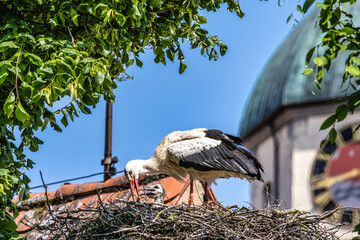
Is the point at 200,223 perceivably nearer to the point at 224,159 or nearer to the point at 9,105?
the point at 9,105

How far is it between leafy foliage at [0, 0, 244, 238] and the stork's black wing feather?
1.01 m

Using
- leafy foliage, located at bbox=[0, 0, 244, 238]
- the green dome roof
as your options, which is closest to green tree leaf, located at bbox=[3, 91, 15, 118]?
leafy foliage, located at bbox=[0, 0, 244, 238]

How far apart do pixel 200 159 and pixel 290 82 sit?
23.9 meters

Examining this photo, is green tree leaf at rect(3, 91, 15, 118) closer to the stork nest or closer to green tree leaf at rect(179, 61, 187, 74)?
the stork nest

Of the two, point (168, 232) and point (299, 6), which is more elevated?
point (299, 6)

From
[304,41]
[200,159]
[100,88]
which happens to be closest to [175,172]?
[200,159]

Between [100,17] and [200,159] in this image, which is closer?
[100,17]

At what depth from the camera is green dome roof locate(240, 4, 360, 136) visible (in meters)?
30.0

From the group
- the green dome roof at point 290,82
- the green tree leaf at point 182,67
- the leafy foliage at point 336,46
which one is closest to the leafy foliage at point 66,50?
the green tree leaf at point 182,67

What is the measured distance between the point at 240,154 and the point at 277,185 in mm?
21445

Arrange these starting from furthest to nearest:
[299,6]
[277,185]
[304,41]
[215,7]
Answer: [304,41] < [277,185] < [215,7] < [299,6]

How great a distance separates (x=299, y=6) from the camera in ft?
17.3

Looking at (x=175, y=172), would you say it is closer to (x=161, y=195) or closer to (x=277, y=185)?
(x=161, y=195)

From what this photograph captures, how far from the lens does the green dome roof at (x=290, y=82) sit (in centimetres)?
2995
